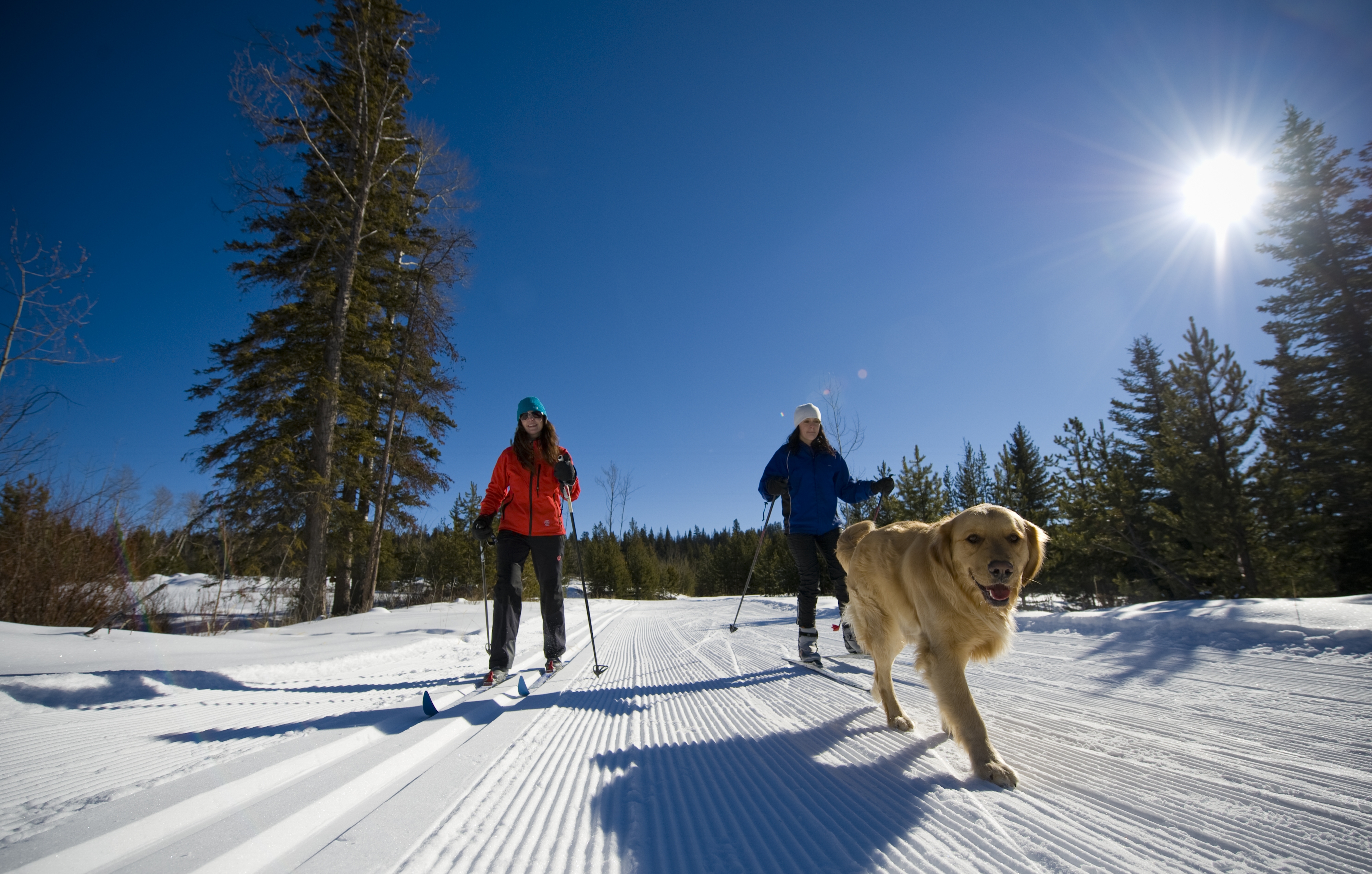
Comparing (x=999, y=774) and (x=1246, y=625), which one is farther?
(x=1246, y=625)

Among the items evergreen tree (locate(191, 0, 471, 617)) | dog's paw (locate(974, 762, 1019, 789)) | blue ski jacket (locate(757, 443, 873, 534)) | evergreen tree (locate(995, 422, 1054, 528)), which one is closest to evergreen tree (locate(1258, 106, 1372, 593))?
evergreen tree (locate(995, 422, 1054, 528))

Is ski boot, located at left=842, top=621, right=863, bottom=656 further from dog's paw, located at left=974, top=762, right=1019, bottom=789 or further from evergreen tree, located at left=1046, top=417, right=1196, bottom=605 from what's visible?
evergreen tree, located at left=1046, top=417, right=1196, bottom=605

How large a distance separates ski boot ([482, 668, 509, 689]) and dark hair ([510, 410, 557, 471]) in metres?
1.48

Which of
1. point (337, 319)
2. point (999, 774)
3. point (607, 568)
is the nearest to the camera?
point (999, 774)

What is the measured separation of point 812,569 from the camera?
4.24m

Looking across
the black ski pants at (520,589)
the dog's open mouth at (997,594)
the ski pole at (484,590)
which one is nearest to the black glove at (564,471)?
the black ski pants at (520,589)

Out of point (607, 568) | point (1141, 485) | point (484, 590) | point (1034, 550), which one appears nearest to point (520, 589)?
point (484, 590)

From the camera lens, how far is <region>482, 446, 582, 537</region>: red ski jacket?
3916mm

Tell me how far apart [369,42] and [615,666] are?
1421 centimetres

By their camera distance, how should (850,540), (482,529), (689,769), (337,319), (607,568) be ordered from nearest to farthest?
1. (689,769)
2. (850,540)
3. (482,529)
4. (337,319)
5. (607,568)

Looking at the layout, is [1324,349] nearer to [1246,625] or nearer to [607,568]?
[1246,625]

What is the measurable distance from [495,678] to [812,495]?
2844 millimetres

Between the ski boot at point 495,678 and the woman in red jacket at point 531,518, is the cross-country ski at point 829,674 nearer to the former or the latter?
the woman in red jacket at point 531,518

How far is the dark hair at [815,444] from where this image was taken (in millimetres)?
4520
